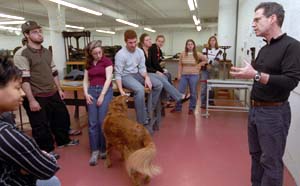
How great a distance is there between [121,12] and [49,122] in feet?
29.1

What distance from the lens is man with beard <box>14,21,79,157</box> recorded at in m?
2.59

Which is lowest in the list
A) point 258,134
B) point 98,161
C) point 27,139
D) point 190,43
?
point 98,161

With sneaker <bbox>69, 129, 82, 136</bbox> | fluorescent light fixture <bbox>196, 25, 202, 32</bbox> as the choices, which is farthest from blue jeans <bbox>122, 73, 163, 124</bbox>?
fluorescent light fixture <bbox>196, 25, 202, 32</bbox>

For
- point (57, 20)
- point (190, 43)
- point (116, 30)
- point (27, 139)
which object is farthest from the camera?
point (116, 30)

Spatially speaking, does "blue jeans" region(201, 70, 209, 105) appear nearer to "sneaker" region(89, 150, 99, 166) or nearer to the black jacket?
the black jacket

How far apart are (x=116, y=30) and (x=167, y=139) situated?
353 inches

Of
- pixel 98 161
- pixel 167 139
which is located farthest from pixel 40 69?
pixel 167 139

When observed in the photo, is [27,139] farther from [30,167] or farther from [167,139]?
[167,139]

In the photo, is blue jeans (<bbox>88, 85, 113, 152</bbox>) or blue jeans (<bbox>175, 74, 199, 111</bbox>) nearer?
blue jeans (<bbox>88, 85, 113, 152</bbox>)

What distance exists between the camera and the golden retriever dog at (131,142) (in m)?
2.05

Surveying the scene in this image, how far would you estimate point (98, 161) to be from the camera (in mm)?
2875

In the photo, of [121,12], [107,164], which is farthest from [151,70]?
[121,12]

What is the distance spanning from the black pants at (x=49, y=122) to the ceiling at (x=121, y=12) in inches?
164

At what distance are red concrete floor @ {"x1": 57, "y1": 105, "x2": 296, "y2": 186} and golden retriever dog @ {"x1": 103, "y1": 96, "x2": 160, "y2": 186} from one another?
0.24 metres
